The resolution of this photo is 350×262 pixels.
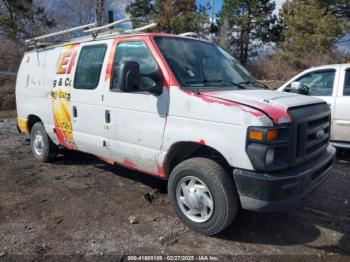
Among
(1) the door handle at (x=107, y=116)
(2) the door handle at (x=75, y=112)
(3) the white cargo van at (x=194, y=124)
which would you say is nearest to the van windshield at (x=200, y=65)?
(3) the white cargo van at (x=194, y=124)

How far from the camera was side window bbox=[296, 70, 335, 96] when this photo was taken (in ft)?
22.6

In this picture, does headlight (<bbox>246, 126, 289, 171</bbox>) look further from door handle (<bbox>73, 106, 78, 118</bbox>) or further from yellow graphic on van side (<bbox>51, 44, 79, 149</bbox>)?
yellow graphic on van side (<bbox>51, 44, 79, 149</bbox>)

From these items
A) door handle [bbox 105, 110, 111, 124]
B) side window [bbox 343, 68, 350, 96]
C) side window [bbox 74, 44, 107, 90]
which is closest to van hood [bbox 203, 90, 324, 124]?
door handle [bbox 105, 110, 111, 124]

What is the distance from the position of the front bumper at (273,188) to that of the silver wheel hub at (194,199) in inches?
16.9

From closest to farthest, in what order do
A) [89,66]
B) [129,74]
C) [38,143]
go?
[129,74] < [89,66] < [38,143]

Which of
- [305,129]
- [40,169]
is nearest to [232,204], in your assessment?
[305,129]

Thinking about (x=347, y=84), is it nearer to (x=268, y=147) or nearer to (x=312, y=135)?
(x=312, y=135)

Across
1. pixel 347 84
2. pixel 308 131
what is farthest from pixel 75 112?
pixel 347 84

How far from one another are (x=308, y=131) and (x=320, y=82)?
3.95 m

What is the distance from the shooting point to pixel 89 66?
507 centimetres

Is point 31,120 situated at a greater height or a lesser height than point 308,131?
lesser

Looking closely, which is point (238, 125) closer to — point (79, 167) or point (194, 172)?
point (194, 172)

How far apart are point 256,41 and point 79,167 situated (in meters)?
32.1

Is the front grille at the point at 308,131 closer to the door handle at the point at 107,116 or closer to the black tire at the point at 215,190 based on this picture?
the black tire at the point at 215,190
